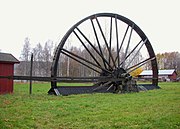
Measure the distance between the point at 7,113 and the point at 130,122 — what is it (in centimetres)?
360

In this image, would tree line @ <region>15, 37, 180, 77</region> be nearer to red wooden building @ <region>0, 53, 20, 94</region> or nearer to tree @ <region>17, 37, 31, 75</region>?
tree @ <region>17, 37, 31, 75</region>

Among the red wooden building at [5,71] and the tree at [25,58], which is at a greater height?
the tree at [25,58]

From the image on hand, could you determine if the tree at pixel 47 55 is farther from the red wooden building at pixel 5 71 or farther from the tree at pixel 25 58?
the red wooden building at pixel 5 71

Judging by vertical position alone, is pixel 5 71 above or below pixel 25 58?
below

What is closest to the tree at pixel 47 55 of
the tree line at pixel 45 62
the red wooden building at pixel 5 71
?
the tree line at pixel 45 62

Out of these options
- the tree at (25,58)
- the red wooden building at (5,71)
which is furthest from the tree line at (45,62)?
the red wooden building at (5,71)

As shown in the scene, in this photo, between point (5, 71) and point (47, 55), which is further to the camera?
point (47, 55)

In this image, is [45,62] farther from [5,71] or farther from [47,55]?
[5,71]

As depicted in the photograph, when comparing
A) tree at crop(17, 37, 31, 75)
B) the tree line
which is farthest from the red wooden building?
tree at crop(17, 37, 31, 75)

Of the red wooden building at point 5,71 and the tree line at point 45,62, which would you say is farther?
the tree line at point 45,62

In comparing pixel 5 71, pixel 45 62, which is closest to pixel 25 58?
pixel 45 62

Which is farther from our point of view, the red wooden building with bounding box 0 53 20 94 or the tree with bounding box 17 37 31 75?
the tree with bounding box 17 37 31 75

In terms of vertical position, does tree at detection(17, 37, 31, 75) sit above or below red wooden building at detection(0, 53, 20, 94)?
above

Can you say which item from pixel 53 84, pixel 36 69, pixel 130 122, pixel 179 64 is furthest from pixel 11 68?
pixel 179 64
